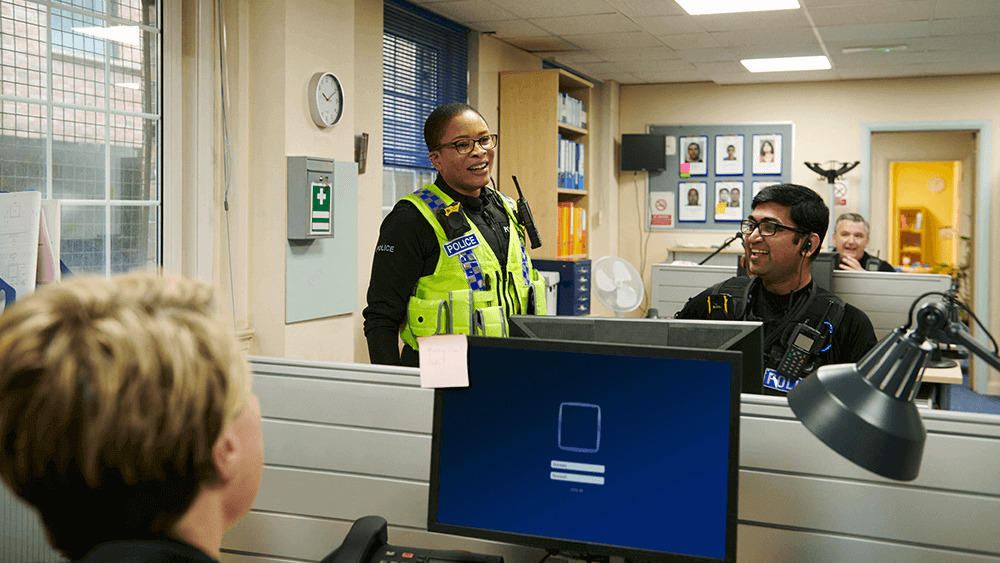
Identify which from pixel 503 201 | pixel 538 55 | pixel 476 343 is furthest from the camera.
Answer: pixel 538 55

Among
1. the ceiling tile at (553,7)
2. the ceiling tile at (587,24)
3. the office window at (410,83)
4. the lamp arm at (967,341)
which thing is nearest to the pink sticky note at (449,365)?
the lamp arm at (967,341)

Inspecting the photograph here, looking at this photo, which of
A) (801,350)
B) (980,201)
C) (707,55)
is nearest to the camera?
(801,350)

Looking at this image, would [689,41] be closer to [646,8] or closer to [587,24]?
[587,24]

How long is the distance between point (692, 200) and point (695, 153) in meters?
0.43

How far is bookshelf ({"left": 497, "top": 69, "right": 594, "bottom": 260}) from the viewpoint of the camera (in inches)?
216

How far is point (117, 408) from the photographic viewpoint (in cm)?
63

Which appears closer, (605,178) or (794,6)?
(794,6)

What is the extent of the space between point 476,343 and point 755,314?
4.23 feet

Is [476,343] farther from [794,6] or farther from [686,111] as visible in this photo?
[686,111]

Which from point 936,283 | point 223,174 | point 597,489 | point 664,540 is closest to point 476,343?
point 597,489

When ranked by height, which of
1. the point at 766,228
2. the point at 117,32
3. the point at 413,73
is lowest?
the point at 766,228

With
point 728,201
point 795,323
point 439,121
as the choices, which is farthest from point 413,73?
point 728,201

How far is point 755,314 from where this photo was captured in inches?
90.7

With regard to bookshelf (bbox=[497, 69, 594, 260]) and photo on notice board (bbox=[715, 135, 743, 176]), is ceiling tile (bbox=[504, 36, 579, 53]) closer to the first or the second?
bookshelf (bbox=[497, 69, 594, 260])
